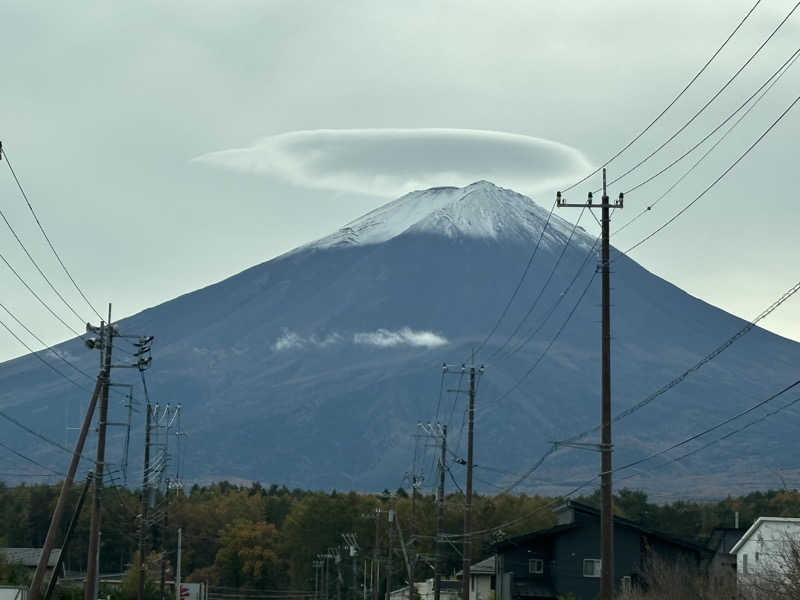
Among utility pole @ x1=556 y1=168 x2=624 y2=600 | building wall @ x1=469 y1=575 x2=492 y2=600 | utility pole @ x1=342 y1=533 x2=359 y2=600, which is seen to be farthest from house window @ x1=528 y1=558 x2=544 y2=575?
utility pole @ x1=556 y1=168 x2=624 y2=600

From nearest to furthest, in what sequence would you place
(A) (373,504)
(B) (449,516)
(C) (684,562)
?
(C) (684,562)
(B) (449,516)
(A) (373,504)

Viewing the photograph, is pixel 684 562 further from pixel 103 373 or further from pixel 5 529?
pixel 5 529

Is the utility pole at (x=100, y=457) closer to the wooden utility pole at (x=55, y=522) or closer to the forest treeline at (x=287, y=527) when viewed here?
the wooden utility pole at (x=55, y=522)

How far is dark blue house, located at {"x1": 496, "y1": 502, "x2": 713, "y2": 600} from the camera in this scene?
3292 inches

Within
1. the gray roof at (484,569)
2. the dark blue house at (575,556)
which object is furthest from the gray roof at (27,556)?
the dark blue house at (575,556)

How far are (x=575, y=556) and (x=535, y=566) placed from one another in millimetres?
2954

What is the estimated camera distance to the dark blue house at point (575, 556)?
3292 inches

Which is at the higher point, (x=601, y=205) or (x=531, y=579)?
(x=601, y=205)

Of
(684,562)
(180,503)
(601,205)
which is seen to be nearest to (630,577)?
(684,562)

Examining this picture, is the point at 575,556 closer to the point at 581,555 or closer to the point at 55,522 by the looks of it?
the point at 581,555

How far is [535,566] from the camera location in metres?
88.1

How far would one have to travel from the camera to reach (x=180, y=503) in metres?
166

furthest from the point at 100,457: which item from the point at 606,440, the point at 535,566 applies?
the point at 535,566

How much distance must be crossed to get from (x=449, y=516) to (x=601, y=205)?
10837 cm
